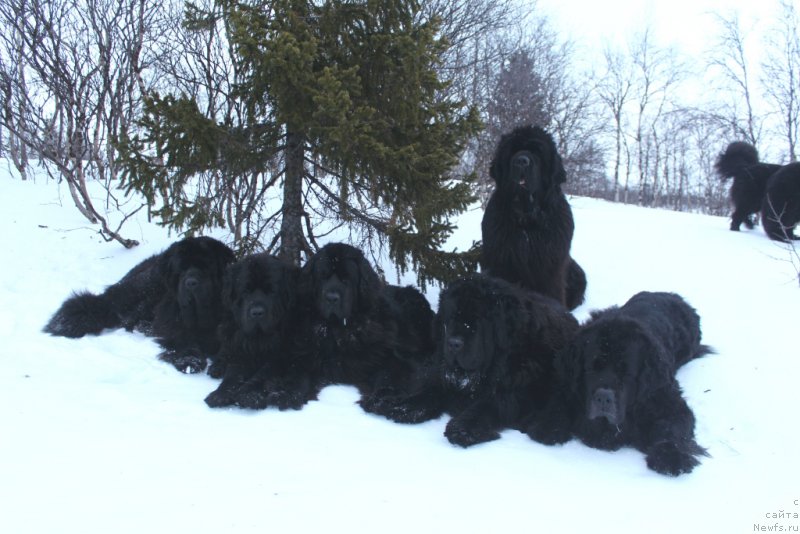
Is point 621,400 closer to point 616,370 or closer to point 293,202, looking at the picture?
point 616,370

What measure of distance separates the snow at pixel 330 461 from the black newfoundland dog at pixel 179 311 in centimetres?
14

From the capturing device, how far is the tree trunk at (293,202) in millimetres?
5871

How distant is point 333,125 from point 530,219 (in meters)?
1.96

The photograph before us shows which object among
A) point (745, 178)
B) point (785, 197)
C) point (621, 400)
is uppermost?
point (745, 178)

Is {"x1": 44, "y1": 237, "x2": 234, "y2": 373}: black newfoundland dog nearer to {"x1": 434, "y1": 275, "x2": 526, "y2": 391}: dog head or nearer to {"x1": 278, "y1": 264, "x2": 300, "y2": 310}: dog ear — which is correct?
{"x1": 278, "y1": 264, "x2": 300, "y2": 310}: dog ear

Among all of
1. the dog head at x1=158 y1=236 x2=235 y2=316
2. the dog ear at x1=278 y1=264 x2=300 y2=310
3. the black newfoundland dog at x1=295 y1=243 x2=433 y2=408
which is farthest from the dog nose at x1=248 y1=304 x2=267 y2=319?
the dog head at x1=158 y1=236 x2=235 y2=316

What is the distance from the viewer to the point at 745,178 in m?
9.61

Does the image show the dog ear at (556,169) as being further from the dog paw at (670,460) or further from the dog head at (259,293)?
the dog paw at (670,460)

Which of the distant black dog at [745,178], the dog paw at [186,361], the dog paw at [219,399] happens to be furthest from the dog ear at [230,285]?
the distant black dog at [745,178]

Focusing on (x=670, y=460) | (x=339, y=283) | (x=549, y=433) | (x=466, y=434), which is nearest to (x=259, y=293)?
(x=339, y=283)

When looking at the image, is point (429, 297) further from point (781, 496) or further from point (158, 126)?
point (781, 496)

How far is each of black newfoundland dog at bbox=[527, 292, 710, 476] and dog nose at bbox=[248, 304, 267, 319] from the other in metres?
2.08

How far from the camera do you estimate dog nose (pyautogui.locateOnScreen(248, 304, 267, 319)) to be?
4.20 meters

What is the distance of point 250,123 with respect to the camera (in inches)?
224
